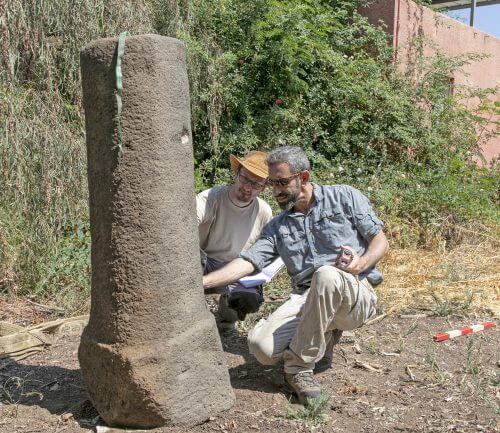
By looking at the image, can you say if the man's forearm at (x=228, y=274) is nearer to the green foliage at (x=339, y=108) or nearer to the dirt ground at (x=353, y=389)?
the dirt ground at (x=353, y=389)

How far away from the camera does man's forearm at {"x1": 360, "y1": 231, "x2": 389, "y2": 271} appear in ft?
12.9

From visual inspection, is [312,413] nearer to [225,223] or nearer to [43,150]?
[225,223]

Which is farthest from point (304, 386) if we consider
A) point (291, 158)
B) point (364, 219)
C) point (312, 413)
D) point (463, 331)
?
point (463, 331)

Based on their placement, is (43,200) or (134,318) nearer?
(134,318)

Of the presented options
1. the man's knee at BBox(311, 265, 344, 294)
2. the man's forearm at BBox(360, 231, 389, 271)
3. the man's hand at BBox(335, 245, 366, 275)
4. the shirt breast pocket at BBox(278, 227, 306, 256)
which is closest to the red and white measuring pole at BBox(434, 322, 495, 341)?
the man's forearm at BBox(360, 231, 389, 271)

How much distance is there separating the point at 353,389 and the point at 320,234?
0.94 meters

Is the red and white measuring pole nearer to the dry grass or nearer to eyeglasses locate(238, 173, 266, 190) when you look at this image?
the dry grass

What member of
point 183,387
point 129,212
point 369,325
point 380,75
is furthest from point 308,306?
point 380,75

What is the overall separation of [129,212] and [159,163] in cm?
27

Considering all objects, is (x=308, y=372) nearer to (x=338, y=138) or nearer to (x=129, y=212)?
(x=129, y=212)

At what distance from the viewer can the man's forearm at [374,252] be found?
395cm

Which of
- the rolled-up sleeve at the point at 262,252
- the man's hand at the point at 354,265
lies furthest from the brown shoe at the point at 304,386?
the rolled-up sleeve at the point at 262,252

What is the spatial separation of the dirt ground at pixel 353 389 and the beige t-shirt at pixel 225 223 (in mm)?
663

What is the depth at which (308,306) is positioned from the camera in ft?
12.0
